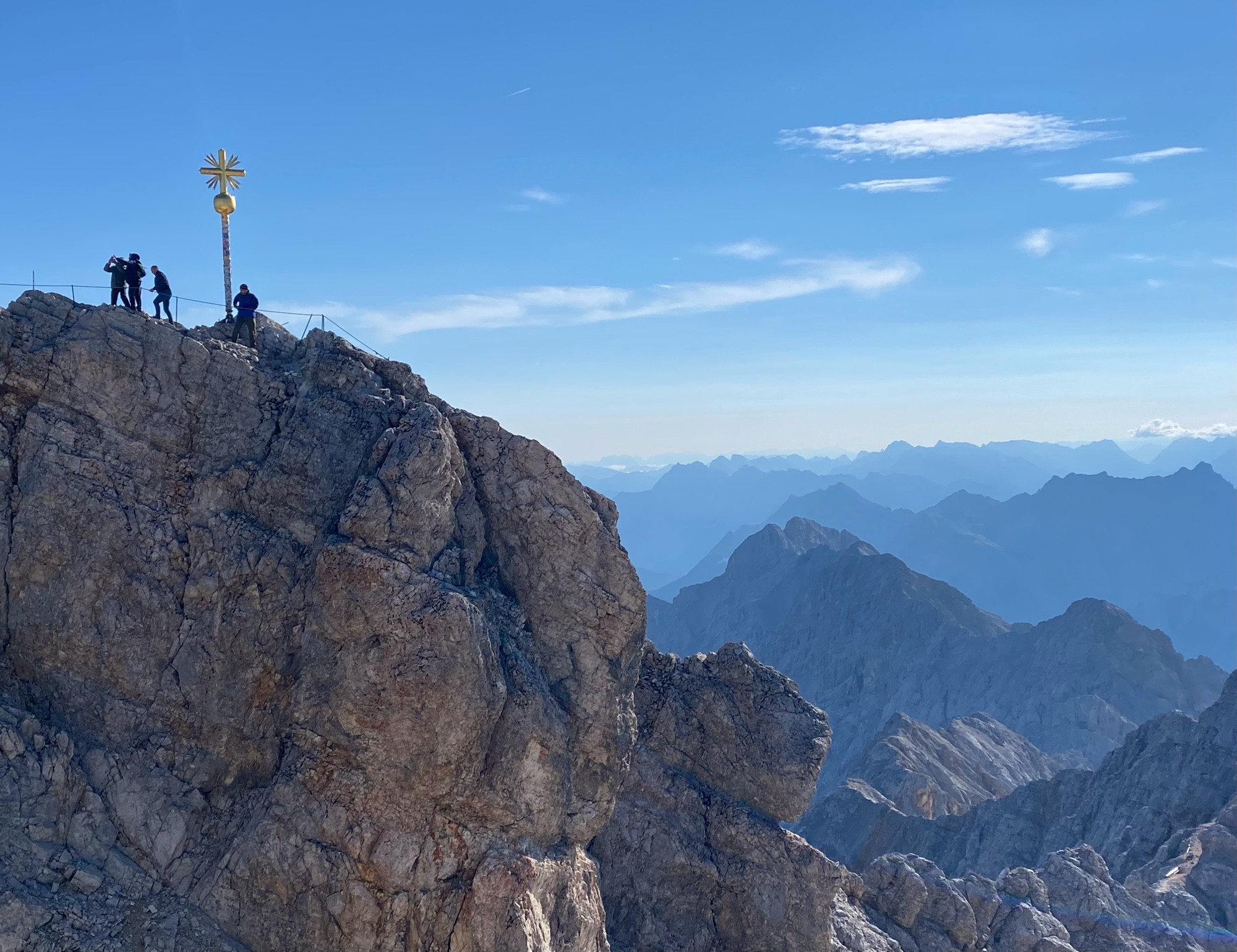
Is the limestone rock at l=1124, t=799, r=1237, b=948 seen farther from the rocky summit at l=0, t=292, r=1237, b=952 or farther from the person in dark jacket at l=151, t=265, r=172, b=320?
the person in dark jacket at l=151, t=265, r=172, b=320

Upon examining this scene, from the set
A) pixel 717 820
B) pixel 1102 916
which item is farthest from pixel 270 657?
pixel 1102 916

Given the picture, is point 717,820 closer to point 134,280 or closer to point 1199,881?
point 134,280

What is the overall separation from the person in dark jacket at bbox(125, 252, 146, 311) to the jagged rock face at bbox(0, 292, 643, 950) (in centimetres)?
113

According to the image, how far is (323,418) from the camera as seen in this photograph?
31.8 meters

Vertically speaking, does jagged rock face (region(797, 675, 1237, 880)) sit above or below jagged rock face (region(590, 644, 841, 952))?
below

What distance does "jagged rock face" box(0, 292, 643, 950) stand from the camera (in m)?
28.0

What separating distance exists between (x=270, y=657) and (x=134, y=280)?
12.3 meters

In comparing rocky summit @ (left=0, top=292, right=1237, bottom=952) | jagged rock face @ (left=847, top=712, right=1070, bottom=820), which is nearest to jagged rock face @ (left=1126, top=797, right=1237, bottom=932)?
jagged rock face @ (left=847, top=712, right=1070, bottom=820)

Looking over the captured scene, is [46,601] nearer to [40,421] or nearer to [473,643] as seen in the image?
[40,421]

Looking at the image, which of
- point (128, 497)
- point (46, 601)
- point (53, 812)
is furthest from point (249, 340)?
point (53, 812)

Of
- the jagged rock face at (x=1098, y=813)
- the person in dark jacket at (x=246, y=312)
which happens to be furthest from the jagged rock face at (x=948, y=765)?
the person in dark jacket at (x=246, y=312)

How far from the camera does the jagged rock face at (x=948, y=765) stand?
117312 mm

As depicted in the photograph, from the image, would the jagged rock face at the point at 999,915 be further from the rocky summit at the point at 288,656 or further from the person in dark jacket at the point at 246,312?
the person in dark jacket at the point at 246,312

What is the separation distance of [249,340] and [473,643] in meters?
12.4
